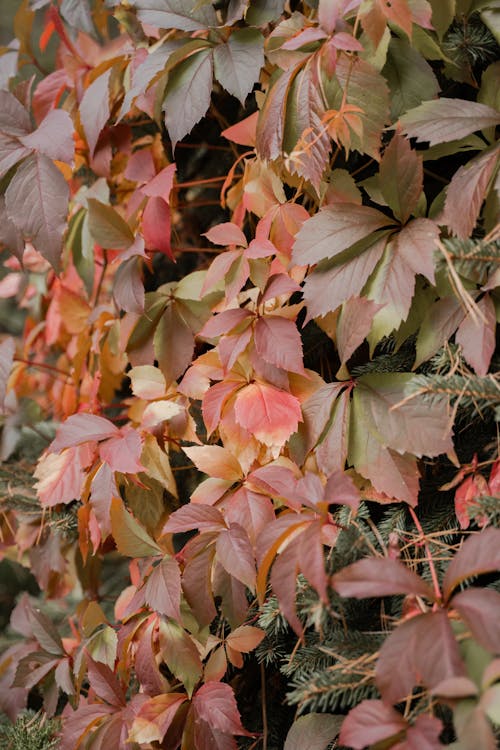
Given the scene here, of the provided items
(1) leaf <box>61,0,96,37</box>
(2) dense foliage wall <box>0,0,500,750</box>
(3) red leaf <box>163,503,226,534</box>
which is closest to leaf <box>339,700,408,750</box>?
(2) dense foliage wall <box>0,0,500,750</box>

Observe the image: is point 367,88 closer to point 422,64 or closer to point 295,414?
point 422,64

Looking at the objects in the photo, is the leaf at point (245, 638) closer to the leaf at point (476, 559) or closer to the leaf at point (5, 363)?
the leaf at point (476, 559)

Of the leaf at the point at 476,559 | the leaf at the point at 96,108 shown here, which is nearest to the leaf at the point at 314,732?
the leaf at the point at 476,559

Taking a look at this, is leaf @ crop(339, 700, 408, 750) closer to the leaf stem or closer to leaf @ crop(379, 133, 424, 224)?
the leaf stem

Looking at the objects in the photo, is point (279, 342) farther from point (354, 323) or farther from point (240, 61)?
point (240, 61)

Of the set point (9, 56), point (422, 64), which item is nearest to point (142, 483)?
point (422, 64)

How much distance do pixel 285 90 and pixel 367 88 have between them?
0.08 metres

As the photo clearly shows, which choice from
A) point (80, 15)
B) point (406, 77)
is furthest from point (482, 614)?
point (80, 15)

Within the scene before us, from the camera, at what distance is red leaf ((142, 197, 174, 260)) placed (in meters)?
0.79

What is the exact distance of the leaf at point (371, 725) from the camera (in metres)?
0.46

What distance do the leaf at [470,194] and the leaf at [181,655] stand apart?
477mm

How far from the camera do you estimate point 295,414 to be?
660 millimetres

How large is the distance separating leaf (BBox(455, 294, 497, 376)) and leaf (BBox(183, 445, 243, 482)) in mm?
251

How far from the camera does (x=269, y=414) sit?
0.66 metres
